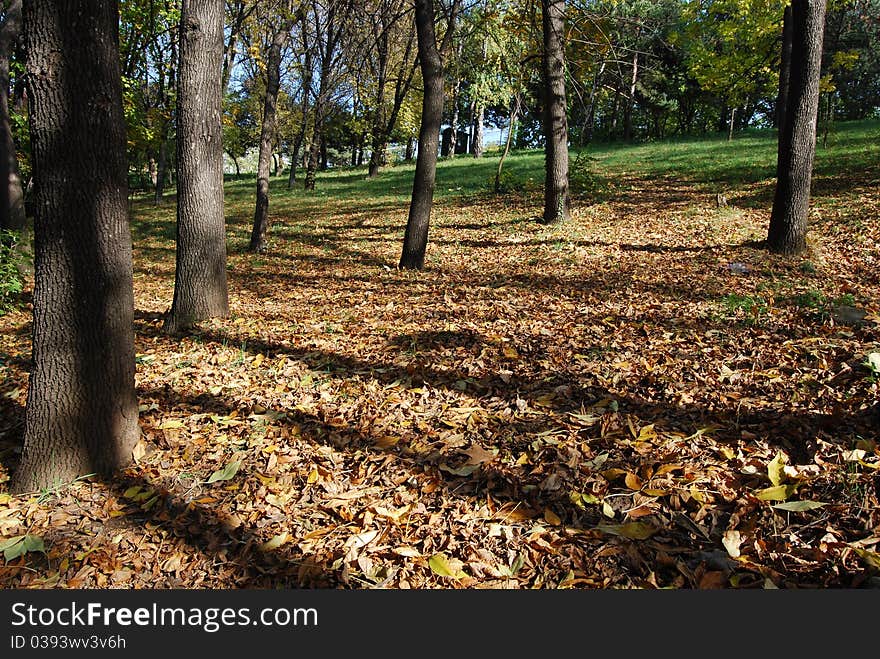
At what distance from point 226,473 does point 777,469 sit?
356 centimetres

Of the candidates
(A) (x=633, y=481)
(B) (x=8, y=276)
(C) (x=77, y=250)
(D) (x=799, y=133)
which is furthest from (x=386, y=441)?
(B) (x=8, y=276)

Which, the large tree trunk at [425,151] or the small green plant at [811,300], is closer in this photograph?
the small green plant at [811,300]

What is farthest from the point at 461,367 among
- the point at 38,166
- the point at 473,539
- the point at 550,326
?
the point at 38,166

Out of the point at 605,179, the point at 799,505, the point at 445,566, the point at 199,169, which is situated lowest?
the point at 445,566

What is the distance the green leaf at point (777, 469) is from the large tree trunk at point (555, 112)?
8734 mm

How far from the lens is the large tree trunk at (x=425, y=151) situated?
8.77m

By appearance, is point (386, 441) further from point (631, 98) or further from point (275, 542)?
point (631, 98)

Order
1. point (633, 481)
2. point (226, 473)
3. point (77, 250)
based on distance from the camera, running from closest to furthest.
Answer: point (633, 481)
point (77, 250)
point (226, 473)

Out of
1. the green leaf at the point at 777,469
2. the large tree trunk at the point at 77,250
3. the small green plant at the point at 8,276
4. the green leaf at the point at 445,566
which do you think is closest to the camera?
the green leaf at the point at 445,566

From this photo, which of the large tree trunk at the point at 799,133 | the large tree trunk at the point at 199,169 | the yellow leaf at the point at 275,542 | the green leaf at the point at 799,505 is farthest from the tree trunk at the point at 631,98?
the yellow leaf at the point at 275,542

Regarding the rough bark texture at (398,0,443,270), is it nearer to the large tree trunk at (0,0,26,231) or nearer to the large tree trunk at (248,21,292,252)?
the large tree trunk at (248,21,292,252)

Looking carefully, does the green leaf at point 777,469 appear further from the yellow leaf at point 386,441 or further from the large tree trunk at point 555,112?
the large tree trunk at point 555,112

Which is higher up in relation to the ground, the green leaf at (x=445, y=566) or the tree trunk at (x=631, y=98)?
the tree trunk at (x=631, y=98)

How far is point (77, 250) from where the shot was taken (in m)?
3.33
